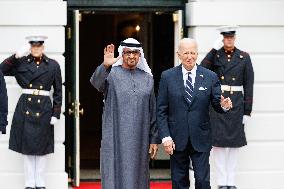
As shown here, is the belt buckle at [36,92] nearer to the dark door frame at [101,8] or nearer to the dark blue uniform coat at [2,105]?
the dark door frame at [101,8]

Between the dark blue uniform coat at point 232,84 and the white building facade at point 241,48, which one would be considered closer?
the dark blue uniform coat at point 232,84

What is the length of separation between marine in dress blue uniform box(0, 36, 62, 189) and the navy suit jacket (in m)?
2.38

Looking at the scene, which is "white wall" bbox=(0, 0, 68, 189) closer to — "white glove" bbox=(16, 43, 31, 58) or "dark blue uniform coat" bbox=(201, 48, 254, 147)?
"white glove" bbox=(16, 43, 31, 58)

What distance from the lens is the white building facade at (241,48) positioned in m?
9.79

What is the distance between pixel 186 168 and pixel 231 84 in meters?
2.34

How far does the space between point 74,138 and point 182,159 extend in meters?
2.99

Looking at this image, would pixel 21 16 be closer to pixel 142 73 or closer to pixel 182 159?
pixel 142 73

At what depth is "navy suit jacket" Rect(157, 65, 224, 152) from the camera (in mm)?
7434

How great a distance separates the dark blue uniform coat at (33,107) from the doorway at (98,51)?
2.49 feet

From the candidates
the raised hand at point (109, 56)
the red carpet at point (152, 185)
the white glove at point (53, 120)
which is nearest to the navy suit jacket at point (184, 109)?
the raised hand at point (109, 56)

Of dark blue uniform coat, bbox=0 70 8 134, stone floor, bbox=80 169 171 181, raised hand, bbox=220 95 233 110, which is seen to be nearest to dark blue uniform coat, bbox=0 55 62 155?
dark blue uniform coat, bbox=0 70 8 134

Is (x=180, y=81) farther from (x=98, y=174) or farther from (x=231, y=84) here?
(x=98, y=174)

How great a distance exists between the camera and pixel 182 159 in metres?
7.53

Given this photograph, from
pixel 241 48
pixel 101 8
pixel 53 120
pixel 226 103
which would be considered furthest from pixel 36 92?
pixel 226 103
